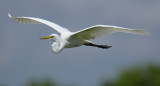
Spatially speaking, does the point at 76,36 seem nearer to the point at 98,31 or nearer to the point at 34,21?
the point at 98,31

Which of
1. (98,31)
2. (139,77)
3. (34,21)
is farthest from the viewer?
(139,77)

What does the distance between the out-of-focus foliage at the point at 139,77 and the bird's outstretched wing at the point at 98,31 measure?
9127 mm

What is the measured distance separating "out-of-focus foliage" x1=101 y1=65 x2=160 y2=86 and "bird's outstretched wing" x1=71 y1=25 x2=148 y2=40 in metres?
9.13

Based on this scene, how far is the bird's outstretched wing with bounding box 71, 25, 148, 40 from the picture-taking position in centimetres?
1567

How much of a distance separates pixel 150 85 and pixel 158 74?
121 centimetres

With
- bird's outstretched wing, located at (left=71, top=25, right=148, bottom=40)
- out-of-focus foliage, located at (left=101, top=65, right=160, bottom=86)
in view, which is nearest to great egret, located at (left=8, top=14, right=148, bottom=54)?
bird's outstretched wing, located at (left=71, top=25, right=148, bottom=40)

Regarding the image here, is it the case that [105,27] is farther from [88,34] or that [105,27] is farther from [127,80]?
[127,80]

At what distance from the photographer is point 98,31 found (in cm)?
1662

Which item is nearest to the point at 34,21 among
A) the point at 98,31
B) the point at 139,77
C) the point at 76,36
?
the point at 76,36

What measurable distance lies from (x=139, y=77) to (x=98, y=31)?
403 inches

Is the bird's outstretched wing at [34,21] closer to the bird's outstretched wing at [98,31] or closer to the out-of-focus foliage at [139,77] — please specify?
the bird's outstretched wing at [98,31]

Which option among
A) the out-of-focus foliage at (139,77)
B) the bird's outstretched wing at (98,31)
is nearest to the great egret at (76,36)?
the bird's outstretched wing at (98,31)

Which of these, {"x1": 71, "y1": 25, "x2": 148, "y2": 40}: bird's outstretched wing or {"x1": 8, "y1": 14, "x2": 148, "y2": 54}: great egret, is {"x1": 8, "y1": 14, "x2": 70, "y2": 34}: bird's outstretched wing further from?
{"x1": 71, "y1": 25, "x2": 148, "y2": 40}: bird's outstretched wing

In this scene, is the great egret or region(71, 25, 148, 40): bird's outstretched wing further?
the great egret
